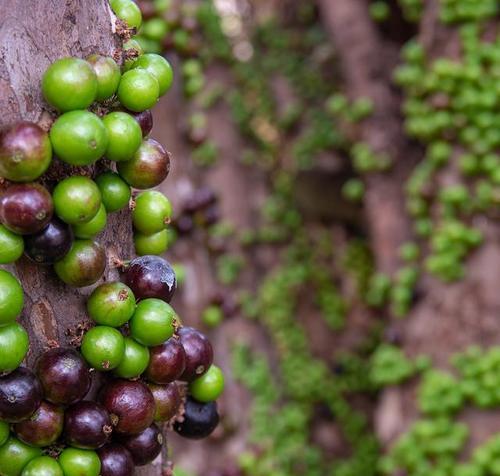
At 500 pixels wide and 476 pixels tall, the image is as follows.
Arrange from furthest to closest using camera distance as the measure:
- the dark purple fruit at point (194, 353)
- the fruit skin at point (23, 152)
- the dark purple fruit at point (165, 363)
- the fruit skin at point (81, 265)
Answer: the dark purple fruit at point (194, 353)
the dark purple fruit at point (165, 363)
the fruit skin at point (81, 265)
the fruit skin at point (23, 152)

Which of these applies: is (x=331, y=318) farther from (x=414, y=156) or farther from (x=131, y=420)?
(x=131, y=420)

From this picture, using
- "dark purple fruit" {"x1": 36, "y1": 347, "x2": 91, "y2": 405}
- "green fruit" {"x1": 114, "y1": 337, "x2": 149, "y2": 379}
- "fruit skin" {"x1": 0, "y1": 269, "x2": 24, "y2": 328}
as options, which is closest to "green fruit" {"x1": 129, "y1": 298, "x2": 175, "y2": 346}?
"green fruit" {"x1": 114, "y1": 337, "x2": 149, "y2": 379}

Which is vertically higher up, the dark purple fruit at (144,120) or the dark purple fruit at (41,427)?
the dark purple fruit at (144,120)

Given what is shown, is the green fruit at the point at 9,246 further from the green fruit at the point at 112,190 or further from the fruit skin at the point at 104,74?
the fruit skin at the point at 104,74

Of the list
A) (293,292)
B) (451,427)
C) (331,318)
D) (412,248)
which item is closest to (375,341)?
(331,318)

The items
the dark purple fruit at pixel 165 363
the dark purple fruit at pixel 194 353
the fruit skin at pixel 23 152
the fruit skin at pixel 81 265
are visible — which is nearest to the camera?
the fruit skin at pixel 23 152

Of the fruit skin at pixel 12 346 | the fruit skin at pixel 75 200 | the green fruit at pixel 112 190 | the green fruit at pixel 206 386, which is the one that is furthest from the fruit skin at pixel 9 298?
the green fruit at pixel 206 386

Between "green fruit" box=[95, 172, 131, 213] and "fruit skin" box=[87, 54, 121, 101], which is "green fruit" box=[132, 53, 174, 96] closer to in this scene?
"fruit skin" box=[87, 54, 121, 101]
